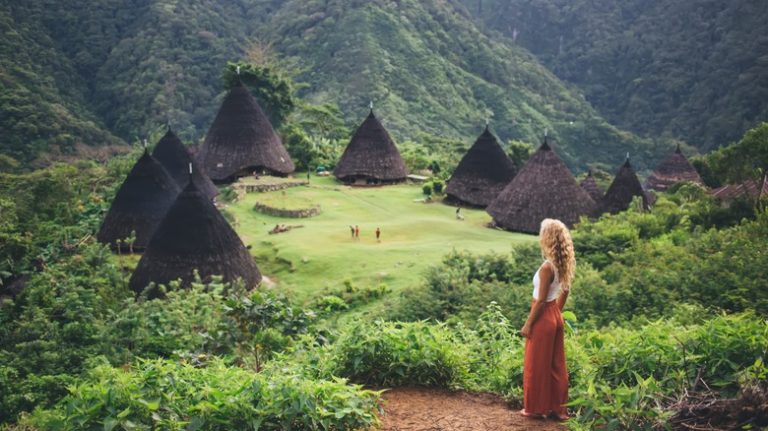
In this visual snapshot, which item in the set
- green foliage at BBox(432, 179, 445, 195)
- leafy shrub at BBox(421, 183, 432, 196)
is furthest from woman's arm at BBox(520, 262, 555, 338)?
leafy shrub at BBox(421, 183, 432, 196)

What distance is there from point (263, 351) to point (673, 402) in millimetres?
5116

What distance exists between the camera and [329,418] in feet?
16.2

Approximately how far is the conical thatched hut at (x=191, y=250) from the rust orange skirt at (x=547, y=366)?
35.1ft

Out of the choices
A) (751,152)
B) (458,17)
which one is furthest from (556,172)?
(458,17)

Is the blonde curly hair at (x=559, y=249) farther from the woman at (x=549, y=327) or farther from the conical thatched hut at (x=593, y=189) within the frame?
the conical thatched hut at (x=593, y=189)

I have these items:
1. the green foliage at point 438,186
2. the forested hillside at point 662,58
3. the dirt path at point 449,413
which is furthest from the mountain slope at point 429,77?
the dirt path at point 449,413

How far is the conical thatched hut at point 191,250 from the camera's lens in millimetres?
15422

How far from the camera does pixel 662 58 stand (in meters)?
59.2

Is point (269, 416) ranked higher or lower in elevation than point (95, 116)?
lower

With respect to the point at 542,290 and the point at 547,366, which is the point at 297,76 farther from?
the point at 547,366

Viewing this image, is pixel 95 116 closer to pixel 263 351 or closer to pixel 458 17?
pixel 458 17

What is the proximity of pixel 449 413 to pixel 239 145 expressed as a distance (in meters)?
23.0

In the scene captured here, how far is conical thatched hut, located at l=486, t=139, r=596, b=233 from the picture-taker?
21109 millimetres

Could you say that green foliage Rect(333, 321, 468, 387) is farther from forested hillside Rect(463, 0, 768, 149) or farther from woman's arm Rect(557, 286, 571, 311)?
forested hillside Rect(463, 0, 768, 149)
